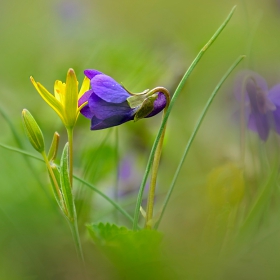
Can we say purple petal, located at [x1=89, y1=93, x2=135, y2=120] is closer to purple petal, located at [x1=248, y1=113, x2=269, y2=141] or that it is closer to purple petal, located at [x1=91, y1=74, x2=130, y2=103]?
purple petal, located at [x1=91, y1=74, x2=130, y2=103]

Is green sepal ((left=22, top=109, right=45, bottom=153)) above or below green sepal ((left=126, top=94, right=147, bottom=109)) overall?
below

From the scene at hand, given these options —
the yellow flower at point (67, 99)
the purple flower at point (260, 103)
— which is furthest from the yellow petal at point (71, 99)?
the purple flower at point (260, 103)

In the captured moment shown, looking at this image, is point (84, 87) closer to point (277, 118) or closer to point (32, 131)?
point (32, 131)

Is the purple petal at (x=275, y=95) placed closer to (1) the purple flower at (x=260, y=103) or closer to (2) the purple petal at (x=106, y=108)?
(1) the purple flower at (x=260, y=103)

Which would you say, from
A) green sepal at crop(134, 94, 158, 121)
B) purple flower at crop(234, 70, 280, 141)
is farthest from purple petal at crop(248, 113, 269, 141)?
green sepal at crop(134, 94, 158, 121)

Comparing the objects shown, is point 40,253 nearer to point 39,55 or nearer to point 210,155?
point 210,155

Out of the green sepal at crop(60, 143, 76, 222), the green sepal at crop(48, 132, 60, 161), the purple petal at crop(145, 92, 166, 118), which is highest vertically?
the purple petal at crop(145, 92, 166, 118)

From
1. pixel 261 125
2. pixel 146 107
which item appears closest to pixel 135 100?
pixel 146 107

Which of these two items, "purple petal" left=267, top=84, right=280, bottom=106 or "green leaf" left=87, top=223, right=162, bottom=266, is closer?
"green leaf" left=87, top=223, right=162, bottom=266
